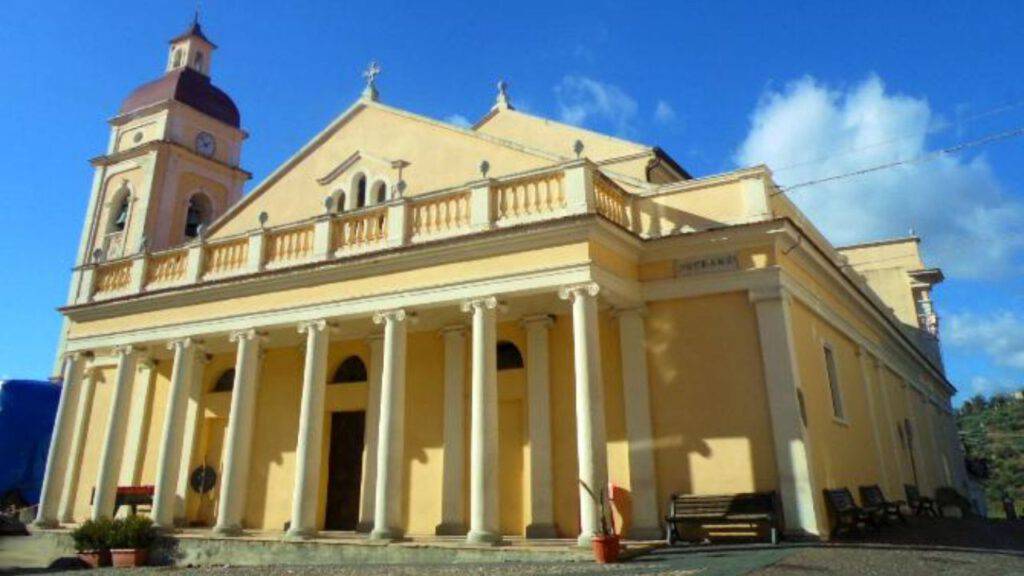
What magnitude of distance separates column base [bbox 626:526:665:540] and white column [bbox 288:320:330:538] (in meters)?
5.59

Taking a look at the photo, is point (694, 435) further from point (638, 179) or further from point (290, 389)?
point (290, 389)

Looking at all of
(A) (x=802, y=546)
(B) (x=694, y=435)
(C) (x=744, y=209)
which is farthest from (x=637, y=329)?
(A) (x=802, y=546)

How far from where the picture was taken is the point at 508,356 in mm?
14062

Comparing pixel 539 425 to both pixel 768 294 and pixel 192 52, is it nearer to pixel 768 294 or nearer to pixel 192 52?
pixel 768 294

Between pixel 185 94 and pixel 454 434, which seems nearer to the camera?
pixel 454 434

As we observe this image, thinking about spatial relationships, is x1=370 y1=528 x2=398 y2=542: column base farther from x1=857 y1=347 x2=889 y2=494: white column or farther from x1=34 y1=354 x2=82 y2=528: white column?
x1=857 y1=347 x2=889 y2=494: white column

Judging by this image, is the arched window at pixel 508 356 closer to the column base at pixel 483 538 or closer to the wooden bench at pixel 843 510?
the column base at pixel 483 538

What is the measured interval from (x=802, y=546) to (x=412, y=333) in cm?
850

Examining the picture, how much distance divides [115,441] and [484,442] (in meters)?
9.01

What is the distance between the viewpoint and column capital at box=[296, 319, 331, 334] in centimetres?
1356

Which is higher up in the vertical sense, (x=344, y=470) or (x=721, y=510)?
(x=344, y=470)

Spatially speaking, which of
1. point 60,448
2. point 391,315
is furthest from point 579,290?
point 60,448

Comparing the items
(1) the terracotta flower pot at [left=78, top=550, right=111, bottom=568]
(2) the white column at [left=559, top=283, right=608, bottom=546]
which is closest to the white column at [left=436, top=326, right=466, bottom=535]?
(2) the white column at [left=559, top=283, right=608, bottom=546]

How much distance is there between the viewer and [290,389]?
52.6 feet
